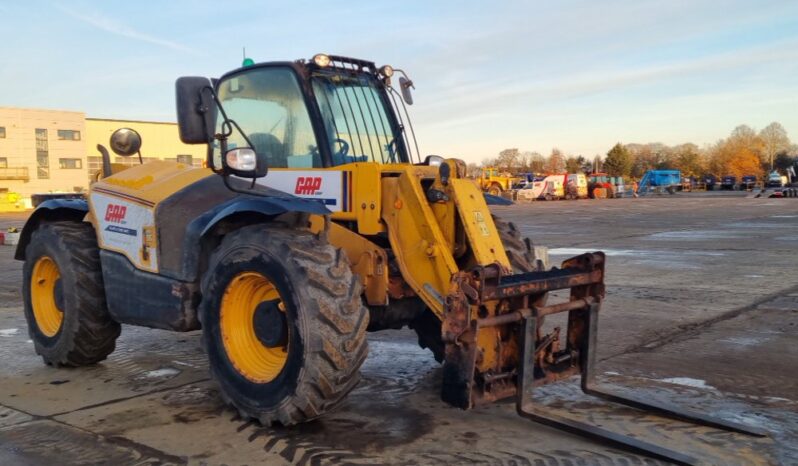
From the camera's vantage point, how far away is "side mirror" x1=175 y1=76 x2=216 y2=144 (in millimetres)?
4473

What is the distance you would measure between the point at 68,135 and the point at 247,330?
2775 inches

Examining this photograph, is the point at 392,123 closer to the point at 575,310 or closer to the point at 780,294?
the point at 575,310

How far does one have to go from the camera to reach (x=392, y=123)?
5.84 m

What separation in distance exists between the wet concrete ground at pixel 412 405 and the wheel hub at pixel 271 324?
1.79ft

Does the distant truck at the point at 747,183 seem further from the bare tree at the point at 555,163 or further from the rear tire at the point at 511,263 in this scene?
the rear tire at the point at 511,263

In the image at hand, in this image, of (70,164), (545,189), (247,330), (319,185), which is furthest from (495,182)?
(247,330)

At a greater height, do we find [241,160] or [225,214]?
[241,160]

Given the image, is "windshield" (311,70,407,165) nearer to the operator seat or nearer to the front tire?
the operator seat

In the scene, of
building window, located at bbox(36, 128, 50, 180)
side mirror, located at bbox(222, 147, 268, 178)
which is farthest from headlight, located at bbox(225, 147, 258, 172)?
building window, located at bbox(36, 128, 50, 180)

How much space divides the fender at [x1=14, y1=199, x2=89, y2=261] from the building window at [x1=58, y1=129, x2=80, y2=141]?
220 feet

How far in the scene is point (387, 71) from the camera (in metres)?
5.88

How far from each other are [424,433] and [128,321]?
2.58 metres

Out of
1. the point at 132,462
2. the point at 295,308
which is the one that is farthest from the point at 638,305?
the point at 132,462

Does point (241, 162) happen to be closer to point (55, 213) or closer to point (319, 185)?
point (319, 185)
